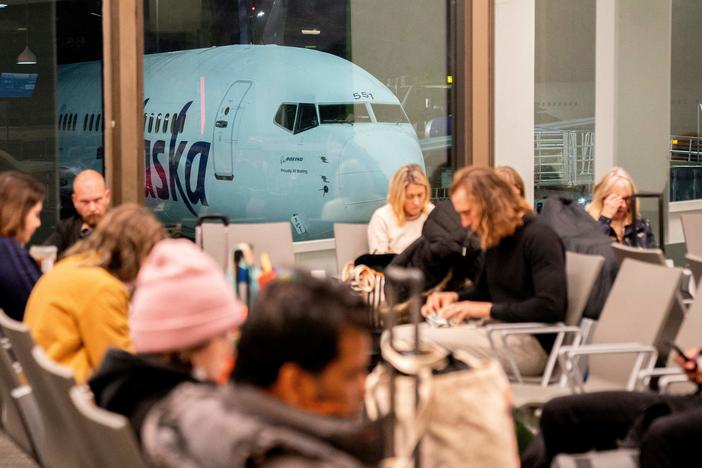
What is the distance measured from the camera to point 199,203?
807 cm

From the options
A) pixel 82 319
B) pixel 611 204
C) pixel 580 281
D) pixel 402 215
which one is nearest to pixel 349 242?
pixel 402 215

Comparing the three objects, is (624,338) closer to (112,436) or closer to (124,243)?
(124,243)

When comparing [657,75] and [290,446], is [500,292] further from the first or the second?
[657,75]

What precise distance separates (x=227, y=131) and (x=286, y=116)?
50 centimetres

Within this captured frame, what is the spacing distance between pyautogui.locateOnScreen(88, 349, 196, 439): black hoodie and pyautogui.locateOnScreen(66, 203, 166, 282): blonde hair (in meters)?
1.31

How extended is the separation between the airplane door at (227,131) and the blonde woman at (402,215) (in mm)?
1208

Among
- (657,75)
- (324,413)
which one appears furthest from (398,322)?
(657,75)

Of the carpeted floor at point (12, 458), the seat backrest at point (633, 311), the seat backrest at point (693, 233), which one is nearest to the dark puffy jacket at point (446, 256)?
the seat backrest at point (633, 311)

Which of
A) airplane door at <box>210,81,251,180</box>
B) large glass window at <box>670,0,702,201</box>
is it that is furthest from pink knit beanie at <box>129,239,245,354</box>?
large glass window at <box>670,0,702,201</box>

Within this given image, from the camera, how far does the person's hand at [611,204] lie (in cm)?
718

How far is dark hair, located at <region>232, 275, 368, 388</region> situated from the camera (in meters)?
1.78

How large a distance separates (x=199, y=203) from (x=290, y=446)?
21.4 ft

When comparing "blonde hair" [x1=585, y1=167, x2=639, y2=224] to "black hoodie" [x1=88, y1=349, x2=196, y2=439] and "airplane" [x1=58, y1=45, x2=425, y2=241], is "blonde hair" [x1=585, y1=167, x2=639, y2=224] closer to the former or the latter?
"airplane" [x1=58, y1=45, x2=425, y2=241]

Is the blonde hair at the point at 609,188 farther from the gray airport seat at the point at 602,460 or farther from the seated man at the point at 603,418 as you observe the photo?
the gray airport seat at the point at 602,460
